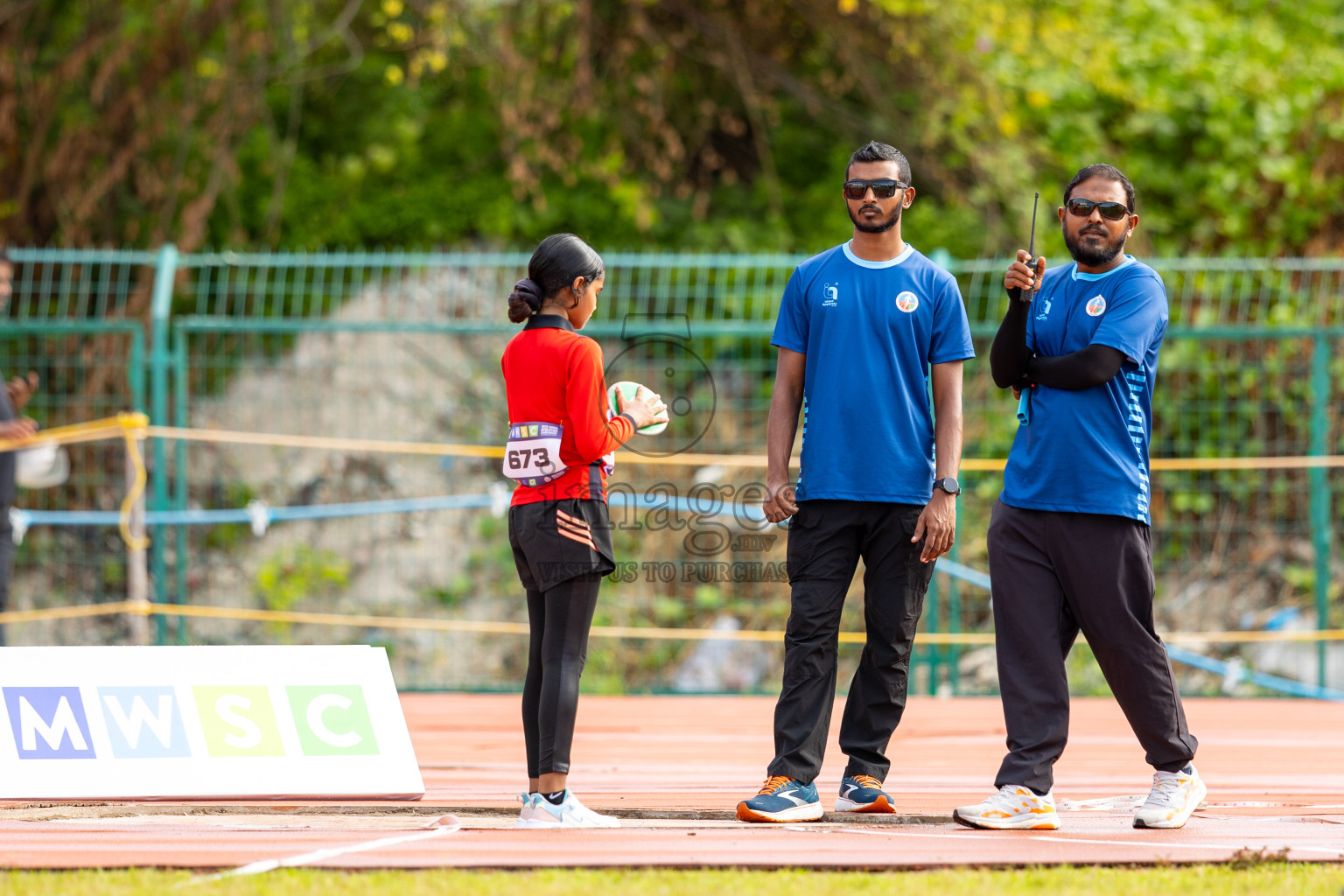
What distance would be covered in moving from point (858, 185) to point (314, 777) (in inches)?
86.8

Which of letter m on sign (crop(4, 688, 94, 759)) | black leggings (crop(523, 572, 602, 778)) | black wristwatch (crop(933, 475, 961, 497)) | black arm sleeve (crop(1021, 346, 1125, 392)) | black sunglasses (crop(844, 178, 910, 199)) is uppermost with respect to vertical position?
black sunglasses (crop(844, 178, 910, 199))

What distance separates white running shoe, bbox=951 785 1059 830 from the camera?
3.68 meters

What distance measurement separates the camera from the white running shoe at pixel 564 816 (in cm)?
369

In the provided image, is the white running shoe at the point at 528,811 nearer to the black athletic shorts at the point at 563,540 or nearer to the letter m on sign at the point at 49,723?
the black athletic shorts at the point at 563,540

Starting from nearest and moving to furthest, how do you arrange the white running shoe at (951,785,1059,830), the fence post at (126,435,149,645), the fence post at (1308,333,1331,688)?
the white running shoe at (951,785,1059,830)
the fence post at (126,435,149,645)
the fence post at (1308,333,1331,688)

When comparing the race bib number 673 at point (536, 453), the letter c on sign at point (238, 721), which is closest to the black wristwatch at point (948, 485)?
the race bib number 673 at point (536, 453)

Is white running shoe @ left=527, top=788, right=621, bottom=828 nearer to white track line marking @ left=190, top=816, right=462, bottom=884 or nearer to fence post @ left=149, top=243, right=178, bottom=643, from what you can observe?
white track line marking @ left=190, top=816, right=462, bottom=884

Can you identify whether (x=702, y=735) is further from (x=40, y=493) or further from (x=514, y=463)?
(x=40, y=493)

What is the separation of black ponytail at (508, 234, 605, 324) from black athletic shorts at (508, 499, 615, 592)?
20.8 inches

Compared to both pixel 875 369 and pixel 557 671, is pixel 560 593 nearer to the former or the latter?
pixel 557 671

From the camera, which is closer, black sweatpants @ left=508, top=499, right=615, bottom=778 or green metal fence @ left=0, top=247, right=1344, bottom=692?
black sweatpants @ left=508, top=499, right=615, bottom=778

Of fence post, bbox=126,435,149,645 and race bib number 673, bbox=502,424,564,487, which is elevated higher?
race bib number 673, bbox=502,424,564,487

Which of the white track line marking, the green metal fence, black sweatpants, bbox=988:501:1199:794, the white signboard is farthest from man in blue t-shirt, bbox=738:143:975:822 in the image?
the green metal fence

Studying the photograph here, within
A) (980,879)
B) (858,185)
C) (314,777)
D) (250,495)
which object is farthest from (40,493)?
(980,879)
